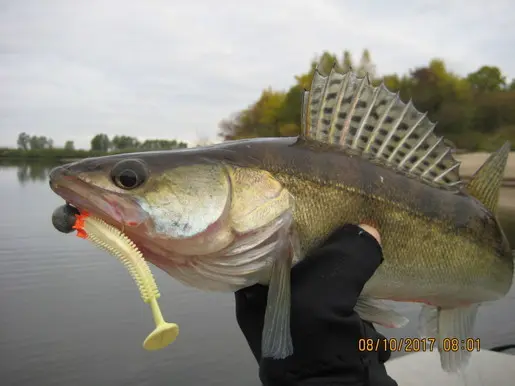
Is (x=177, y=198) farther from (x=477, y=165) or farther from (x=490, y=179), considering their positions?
(x=477, y=165)

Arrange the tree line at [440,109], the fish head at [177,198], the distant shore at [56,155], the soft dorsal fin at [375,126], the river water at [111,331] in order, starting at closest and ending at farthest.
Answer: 1. the fish head at [177,198]
2. the soft dorsal fin at [375,126]
3. the river water at [111,331]
4. the distant shore at [56,155]
5. the tree line at [440,109]

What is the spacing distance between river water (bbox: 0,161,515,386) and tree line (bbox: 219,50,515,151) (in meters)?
26.9

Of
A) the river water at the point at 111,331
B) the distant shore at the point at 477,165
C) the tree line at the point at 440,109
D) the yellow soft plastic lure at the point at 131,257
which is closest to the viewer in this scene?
the yellow soft plastic lure at the point at 131,257

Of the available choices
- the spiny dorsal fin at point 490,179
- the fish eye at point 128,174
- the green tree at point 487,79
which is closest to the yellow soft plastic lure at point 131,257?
the fish eye at point 128,174

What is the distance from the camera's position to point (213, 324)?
9531mm

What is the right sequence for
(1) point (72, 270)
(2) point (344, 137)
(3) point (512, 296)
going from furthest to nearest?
1. (1) point (72, 270)
2. (3) point (512, 296)
3. (2) point (344, 137)

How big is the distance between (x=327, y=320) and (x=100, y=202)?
1.04 m

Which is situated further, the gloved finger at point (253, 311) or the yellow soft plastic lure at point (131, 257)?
the gloved finger at point (253, 311)

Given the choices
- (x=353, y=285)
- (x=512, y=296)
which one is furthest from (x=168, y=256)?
(x=512, y=296)

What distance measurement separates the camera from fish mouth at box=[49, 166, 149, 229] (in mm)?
1806

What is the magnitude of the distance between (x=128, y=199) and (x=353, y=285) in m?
1.03

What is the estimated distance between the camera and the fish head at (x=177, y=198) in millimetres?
1816

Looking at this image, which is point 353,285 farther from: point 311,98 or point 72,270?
point 72,270

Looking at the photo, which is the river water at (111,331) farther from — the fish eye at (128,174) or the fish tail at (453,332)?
the fish eye at (128,174)
